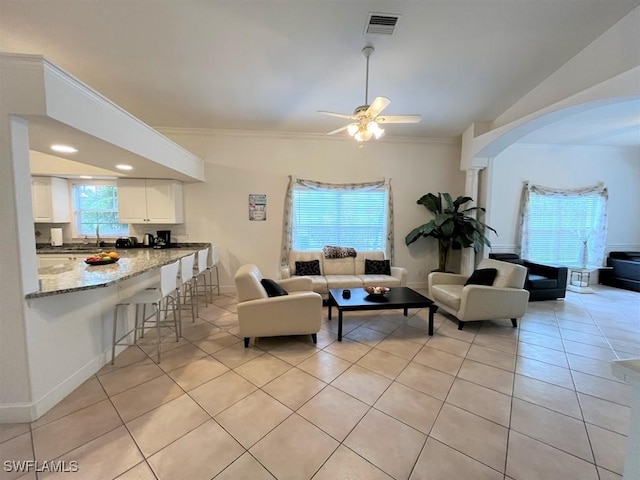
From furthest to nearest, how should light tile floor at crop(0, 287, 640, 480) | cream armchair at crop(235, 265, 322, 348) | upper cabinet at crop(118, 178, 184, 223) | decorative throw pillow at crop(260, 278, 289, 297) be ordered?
upper cabinet at crop(118, 178, 184, 223), decorative throw pillow at crop(260, 278, 289, 297), cream armchair at crop(235, 265, 322, 348), light tile floor at crop(0, 287, 640, 480)

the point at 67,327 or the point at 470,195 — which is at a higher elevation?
the point at 470,195

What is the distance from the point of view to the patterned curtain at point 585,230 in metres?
5.84

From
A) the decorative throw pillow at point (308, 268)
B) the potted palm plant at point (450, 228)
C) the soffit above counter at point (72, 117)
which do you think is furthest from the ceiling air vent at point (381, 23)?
the decorative throw pillow at point (308, 268)

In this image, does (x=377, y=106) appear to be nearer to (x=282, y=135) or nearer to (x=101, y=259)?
(x=282, y=135)

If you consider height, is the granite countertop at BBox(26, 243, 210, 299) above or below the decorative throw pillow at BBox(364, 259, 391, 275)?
above

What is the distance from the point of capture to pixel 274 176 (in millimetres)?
5207

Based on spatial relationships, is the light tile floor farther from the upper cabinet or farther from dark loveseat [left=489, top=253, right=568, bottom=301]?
the upper cabinet

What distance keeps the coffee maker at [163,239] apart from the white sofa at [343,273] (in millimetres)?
2212

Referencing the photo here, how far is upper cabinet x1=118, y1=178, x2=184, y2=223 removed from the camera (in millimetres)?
4562

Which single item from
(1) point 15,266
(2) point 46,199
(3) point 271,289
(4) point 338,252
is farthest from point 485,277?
(2) point 46,199

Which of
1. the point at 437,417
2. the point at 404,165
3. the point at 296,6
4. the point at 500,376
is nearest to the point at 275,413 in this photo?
the point at 437,417

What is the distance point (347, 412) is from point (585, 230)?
7.29 meters

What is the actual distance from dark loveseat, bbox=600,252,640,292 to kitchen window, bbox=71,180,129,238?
10.2 m

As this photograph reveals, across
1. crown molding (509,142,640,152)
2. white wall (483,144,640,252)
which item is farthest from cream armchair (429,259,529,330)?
crown molding (509,142,640,152)
